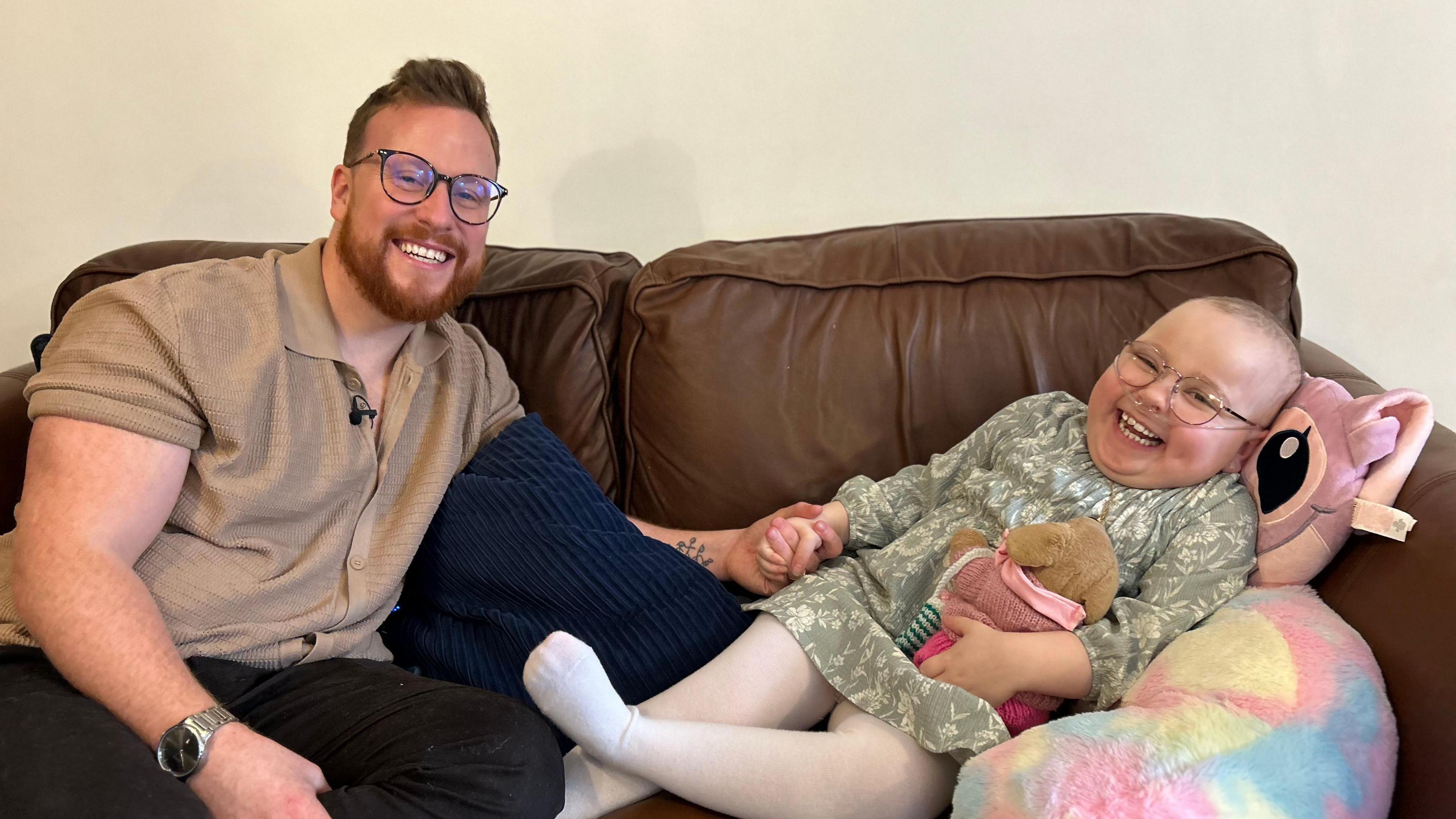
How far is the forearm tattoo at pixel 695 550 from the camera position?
1646 mm

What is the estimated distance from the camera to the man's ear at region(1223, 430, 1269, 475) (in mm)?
1424

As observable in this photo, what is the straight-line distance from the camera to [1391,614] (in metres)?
1.14

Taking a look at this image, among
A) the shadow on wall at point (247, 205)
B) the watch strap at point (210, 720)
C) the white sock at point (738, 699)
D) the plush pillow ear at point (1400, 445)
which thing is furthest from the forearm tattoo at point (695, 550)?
the shadow on wall at point (247, 205)

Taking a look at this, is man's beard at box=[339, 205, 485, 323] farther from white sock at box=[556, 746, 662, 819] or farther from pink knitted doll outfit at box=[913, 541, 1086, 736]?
pink knitted doll outfit at box=[913, 541, 1086, 736]

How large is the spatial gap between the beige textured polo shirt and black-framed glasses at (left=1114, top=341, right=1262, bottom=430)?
44.1 inches

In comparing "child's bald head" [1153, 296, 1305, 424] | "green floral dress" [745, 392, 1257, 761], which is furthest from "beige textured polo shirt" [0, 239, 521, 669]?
"child's bald head" [1153, 296, 1305, 424]

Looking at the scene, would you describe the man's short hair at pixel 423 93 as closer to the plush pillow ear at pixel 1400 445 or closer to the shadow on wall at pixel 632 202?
the shadow on wall at pixel 632 202

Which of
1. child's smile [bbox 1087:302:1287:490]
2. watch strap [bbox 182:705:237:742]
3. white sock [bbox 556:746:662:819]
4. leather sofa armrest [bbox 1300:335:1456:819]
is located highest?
child's smile [bbox 1087:302:1287:490]

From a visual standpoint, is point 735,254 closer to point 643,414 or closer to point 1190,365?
point 643,414

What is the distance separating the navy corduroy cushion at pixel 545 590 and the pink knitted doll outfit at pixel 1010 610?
0.37 m

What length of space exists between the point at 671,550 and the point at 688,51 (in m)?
1.17

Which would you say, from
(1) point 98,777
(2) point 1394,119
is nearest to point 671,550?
(1) point 98,777

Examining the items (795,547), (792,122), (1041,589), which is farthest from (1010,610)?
(792,122)

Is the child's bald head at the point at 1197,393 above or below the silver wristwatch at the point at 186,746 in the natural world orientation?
above
